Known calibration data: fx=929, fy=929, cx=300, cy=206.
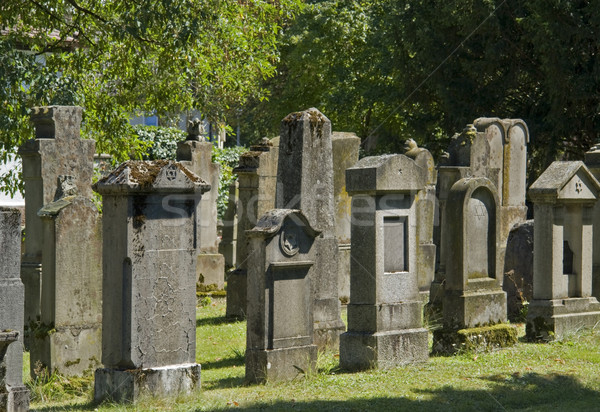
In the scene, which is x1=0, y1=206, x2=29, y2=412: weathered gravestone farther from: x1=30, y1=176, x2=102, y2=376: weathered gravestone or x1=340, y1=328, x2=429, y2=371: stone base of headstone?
x1=340, y1=328, x2=429, y2=371: stone base of headstone

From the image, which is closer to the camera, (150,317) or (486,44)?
(150,317)

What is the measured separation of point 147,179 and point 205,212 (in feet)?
31.4

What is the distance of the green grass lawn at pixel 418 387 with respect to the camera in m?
8.45

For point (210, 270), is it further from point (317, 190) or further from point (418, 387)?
point (418, 387)

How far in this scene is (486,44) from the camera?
26484mm

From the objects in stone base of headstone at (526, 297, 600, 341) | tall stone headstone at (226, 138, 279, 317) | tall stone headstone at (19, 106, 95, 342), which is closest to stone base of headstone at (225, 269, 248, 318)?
tall stone headstone at (226, 138, 279, 317)

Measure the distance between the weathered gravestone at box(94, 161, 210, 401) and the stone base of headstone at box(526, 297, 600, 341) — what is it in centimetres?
520

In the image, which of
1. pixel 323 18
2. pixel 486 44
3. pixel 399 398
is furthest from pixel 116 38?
pixel 323 18

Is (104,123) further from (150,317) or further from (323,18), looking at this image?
(323,18)

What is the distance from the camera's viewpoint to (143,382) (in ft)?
27.4

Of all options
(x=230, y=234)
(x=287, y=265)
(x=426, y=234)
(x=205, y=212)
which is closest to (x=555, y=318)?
(x=287, y=265)

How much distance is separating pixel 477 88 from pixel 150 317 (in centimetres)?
2036

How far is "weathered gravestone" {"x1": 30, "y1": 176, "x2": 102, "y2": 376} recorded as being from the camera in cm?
998

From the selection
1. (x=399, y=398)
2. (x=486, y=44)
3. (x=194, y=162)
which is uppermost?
(x=486, y=44)
